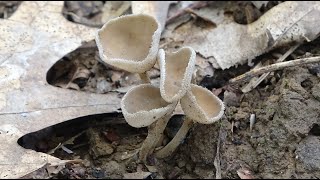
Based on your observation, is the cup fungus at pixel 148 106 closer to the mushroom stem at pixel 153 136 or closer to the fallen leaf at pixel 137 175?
the mushroom stem at pixel 153 136

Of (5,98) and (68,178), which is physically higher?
(5,98)

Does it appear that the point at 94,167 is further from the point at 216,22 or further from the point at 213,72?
the point at 216,22

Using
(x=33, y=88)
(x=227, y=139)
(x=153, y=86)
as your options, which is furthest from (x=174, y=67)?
(x=33, y=88)

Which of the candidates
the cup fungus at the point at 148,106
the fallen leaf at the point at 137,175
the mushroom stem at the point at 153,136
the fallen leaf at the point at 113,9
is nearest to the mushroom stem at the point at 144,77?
the cup fungus at the point at 148,106

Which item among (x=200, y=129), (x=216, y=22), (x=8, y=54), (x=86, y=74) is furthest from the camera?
(x=216, y=22)

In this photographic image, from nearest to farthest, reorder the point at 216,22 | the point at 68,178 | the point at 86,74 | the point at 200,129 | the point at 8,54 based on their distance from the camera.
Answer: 1. the point at 68,178
2. the point at 200,129
3. the point at 8,54
4. the point at 86,74
5. the point at 216,22

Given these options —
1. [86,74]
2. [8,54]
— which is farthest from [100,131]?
[8,54]

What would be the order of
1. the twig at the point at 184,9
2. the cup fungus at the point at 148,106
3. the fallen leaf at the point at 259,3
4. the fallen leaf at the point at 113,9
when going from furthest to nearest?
the fallen leaf at the point at 113,9 < the twig at the point at 184,9 < the fallen leaf at the point at 259,3 < the cup fungus at the point at 148,106
